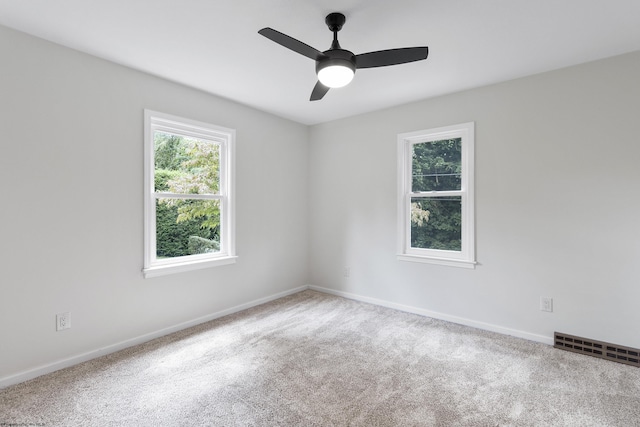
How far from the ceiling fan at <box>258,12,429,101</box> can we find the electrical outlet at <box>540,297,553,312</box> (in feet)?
8.15

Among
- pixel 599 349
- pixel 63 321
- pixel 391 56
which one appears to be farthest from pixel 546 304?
pixel 63 321

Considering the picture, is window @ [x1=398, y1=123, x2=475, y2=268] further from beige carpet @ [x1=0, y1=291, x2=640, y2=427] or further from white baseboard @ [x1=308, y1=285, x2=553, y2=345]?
beige carpet @ [x1=0, y1=291, x2=640, y2=427]

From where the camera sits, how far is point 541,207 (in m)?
2.93

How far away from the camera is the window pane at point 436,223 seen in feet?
11.5

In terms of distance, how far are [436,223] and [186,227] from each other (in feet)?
9.20

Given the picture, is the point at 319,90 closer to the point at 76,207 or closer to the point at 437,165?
the point at 437,165

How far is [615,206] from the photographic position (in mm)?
2605

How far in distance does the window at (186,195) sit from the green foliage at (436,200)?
2225mm

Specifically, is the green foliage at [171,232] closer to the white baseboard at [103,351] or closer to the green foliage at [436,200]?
the white baseboard at [103,351]

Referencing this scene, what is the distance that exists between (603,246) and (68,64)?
182 inches

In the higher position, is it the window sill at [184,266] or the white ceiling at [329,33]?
the white ceiling at [329,33]

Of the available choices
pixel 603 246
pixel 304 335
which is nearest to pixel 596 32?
pixel 603 246

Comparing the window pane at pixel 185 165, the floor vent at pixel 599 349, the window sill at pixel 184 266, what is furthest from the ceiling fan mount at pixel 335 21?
the floor vent at pixel 599 349

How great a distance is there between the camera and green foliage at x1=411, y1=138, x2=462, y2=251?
3.50 metres
